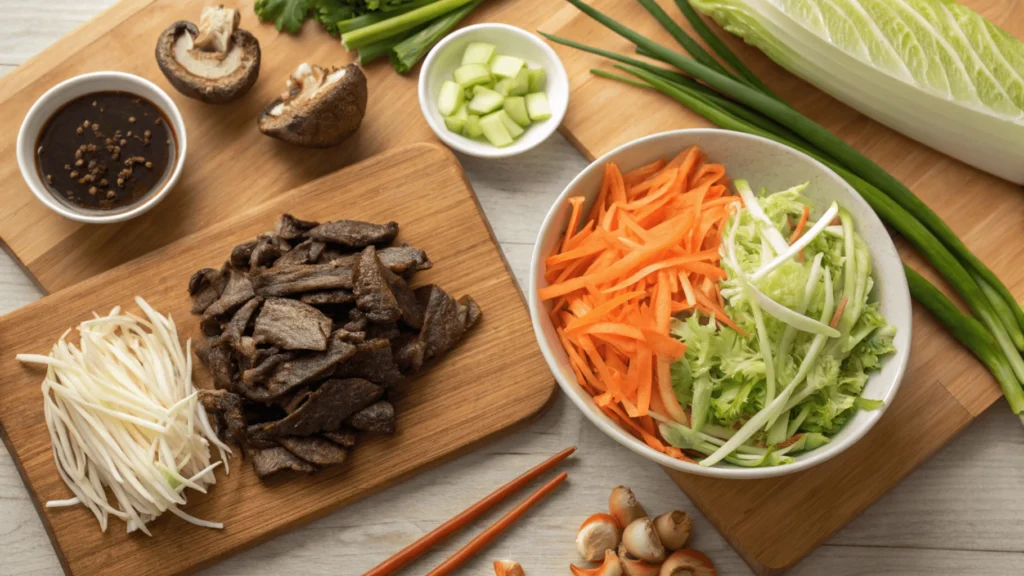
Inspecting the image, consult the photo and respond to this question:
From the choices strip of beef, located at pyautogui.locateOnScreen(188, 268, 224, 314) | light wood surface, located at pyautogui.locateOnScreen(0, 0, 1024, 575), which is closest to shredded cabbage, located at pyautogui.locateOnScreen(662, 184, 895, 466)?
light wood surface, located at pyautogui.locateOnScreen(0, 0, 1024, 575)

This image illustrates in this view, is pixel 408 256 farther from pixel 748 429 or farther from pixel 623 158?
pixel 748 429

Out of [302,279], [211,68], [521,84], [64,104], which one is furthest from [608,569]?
[64,104]

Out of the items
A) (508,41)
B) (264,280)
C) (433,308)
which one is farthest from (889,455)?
(264,280)

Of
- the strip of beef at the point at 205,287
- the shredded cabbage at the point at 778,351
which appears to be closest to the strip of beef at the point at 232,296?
the strip of beef at the point at 205,287

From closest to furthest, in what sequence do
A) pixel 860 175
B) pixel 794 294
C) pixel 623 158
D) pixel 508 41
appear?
pixel 794 294, pixel 623 158, pixel 860 175, pixel 508 41

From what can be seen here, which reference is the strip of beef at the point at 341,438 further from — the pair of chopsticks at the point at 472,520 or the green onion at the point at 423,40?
the green onion at the point at 423,40
